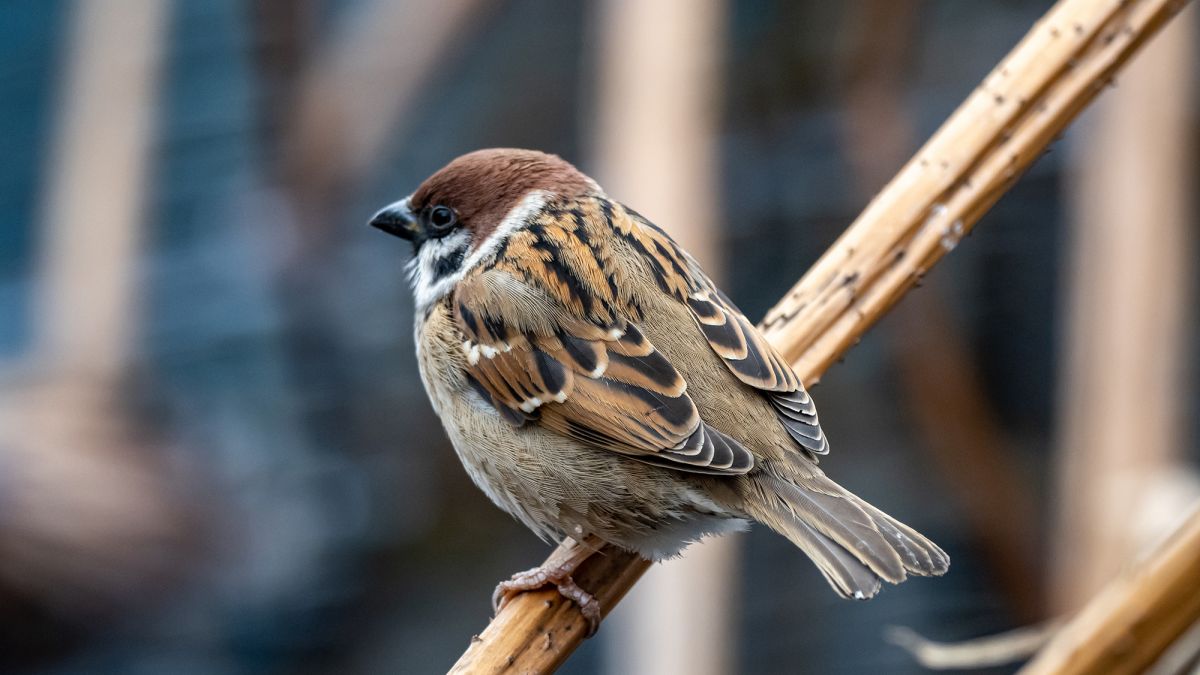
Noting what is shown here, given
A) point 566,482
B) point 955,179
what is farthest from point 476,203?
point 955,179

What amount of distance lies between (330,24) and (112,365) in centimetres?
229

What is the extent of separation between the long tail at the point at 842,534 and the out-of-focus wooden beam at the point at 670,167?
0.54 meters

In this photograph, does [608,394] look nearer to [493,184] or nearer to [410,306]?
[493,184]

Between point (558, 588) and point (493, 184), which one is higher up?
point (493, 184)

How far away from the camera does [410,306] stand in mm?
6199

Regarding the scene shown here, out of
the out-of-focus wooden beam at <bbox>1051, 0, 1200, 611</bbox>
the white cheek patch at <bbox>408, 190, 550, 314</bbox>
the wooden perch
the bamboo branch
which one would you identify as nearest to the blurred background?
the out-of-focus wooden beam at <bbox>1051, 0, 1200, 611</bbox>

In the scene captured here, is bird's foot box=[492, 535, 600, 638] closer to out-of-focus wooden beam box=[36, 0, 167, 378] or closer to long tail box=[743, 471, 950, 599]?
long tail box=[743, 471, 950, 599]

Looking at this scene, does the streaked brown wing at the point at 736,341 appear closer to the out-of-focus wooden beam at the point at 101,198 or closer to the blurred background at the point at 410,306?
the blurred background at the point at 410,306

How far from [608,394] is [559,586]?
41cm

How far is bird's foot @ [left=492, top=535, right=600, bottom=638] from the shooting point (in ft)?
7.82

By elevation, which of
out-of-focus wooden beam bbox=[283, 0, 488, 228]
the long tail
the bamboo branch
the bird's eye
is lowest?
out-of-focus wooden beam bbox=[283, 0, 488, 228]

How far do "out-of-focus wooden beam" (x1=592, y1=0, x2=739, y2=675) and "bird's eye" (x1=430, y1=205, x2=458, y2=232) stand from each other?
55cm

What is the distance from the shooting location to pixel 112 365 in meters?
4.64

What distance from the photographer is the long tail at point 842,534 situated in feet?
7.40
